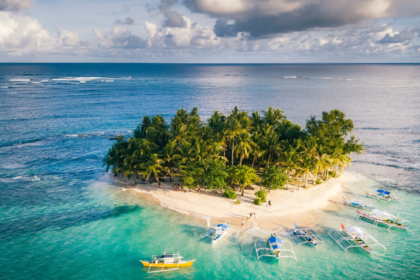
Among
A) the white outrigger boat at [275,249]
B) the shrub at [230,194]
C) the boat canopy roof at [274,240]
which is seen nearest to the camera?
the white outrigger boat at [275,249]

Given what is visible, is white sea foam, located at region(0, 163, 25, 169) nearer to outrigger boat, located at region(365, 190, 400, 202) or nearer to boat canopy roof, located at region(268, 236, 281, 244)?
boat canopy roof, located at region(268, 236, 281, 244)

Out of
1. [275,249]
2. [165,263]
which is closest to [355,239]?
[275,249]

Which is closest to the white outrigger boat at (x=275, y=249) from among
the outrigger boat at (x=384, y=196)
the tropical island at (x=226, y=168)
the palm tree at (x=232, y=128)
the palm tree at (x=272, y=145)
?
the tropical island at (x=226, y=168)

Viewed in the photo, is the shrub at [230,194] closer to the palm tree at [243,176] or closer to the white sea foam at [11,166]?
the palm tree at [243,176]

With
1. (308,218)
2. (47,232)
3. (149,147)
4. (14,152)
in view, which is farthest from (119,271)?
(14,152)

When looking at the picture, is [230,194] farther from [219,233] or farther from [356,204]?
[356,204]

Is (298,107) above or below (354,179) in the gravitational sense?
above

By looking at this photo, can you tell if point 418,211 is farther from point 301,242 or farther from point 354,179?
point 301,242
